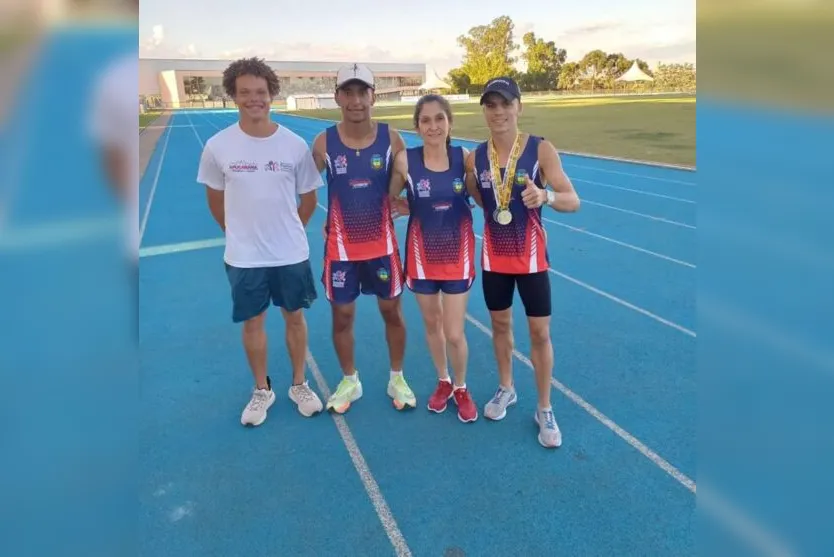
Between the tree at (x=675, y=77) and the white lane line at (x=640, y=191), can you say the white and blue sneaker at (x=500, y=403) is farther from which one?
the tree at (x=675, y=77)

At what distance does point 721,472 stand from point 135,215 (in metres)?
1.57

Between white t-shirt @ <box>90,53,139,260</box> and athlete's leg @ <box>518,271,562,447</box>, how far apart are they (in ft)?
8.61

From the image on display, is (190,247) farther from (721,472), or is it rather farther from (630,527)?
(721,472)

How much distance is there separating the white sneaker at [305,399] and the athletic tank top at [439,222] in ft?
3.48

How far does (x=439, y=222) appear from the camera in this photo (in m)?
3.21

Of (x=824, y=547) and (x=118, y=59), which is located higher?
(x=118, y=59)

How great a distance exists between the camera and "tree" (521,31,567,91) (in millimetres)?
71125

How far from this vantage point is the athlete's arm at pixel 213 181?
124 inches

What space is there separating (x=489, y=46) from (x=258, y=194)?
78439 mm

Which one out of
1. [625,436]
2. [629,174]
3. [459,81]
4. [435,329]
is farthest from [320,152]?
[459,81]

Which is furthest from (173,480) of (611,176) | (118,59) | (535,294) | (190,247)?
(611,176)

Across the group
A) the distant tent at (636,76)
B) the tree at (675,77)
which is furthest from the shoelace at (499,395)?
the distant tent at (636,76)

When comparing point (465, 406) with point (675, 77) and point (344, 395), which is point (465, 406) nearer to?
point (344, 395)

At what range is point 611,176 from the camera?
1196 centimetres
